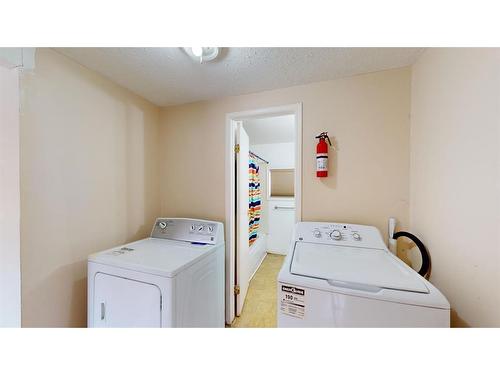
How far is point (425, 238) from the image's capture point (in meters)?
1.06

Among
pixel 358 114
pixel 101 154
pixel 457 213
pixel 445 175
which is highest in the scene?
pixel 358 114

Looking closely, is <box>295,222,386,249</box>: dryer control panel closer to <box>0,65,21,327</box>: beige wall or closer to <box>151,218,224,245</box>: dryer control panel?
<box>151,218,224,245</box>: dryer control panel

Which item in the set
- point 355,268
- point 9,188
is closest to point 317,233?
point 355,268

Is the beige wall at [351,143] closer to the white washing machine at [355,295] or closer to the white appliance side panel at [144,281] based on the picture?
the white washing machine at [355,295]

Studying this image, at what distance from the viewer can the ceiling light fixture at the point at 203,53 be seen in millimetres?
1057

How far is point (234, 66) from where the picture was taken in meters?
1.23

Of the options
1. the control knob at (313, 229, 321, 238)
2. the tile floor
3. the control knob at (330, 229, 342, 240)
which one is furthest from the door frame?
the control knob at (330, 229, 342, 240)

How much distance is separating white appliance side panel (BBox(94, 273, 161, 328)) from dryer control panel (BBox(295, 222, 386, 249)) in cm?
97

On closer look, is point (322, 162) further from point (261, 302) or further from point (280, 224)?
point (280, 224)

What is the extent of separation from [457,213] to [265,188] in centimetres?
295

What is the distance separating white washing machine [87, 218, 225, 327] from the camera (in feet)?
3.28

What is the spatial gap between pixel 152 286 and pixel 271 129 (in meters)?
2.57
